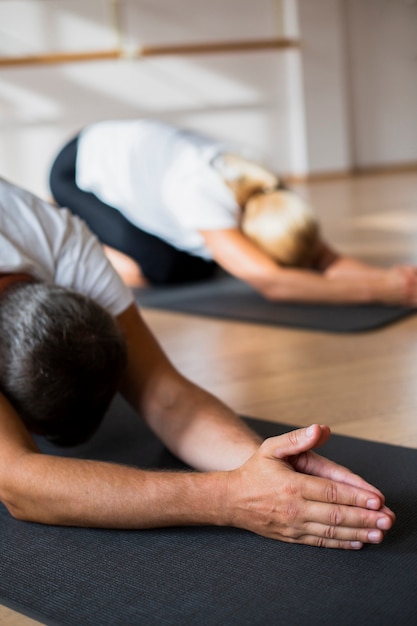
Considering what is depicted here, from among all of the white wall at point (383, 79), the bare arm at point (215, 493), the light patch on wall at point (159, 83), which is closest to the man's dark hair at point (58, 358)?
the bare arm at point (215, 493)

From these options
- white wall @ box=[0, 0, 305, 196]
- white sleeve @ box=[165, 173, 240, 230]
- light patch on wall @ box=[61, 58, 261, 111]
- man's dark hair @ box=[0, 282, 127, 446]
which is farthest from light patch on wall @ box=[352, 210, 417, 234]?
man's dark hair @ box=[0, 282, 127, 446]

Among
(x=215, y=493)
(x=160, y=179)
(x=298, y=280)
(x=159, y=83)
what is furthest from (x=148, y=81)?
(x=215, y=493)

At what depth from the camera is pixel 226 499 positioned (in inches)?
48.4

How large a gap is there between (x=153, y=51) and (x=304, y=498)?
651 centimetres

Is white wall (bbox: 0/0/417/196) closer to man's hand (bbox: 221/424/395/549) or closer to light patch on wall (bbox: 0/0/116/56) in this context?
light patch on wall (bbox: 0/0/116/56)

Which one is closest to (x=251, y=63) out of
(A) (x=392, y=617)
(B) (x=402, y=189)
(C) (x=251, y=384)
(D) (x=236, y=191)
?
(B) (x=402, y=189)

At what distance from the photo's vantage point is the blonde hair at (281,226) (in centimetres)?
279

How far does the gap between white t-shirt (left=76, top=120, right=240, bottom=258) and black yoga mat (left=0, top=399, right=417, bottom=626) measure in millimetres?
1541

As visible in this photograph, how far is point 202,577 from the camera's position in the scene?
1.19m

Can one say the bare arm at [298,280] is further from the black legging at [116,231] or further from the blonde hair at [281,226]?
the black legging at [116,231]

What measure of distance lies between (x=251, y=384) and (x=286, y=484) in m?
1.00

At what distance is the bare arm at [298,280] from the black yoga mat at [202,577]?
141 cm

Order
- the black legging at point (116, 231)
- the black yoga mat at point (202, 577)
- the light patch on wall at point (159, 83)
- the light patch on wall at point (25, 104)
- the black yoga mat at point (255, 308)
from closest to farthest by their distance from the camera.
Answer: the black yoga mat at point (202, 577) → the black yoga mat at point (255, 308) → the black legging at point (116, 231) → the light patch on wall at point (25, 104) → the light patch on wall at point (159, 83)

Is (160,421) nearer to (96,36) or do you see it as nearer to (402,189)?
(402,189)
